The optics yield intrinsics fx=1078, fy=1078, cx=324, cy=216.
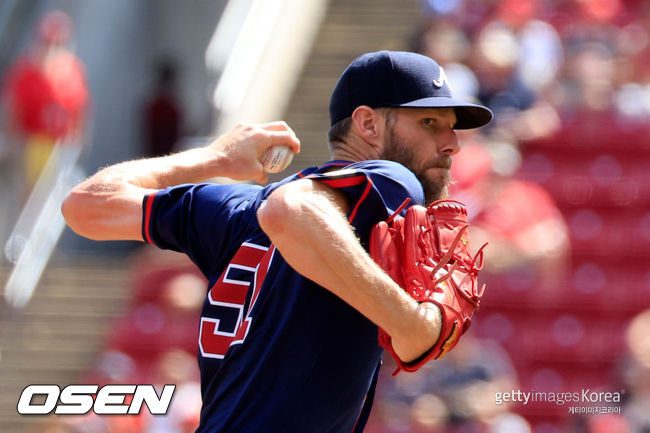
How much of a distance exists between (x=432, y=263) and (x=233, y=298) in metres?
0.51

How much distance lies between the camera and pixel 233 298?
2508mm

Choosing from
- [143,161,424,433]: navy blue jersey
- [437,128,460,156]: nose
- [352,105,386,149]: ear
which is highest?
[352,105,386,149]: ear

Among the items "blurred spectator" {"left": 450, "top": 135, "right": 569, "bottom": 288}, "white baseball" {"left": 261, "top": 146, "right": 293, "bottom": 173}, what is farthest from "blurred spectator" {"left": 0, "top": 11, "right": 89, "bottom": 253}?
"white baseball" {"left": 261, "top": 146, "right": 293, "bottom": 173}

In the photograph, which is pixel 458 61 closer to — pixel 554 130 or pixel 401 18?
pixel 554 130

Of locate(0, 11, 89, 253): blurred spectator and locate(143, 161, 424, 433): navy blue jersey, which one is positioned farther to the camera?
locate(0, 11, 89, 253): blurred spectator

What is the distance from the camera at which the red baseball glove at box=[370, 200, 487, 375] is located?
2195mm

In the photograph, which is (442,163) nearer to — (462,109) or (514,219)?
(462,109)

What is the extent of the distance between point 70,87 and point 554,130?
397 centimetres

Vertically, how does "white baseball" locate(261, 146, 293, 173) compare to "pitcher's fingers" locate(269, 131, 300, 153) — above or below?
below

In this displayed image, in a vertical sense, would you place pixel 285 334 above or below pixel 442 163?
below

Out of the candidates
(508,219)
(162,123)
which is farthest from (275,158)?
(162,123)

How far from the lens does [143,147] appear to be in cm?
1016

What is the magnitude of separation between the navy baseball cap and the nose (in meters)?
0.07
